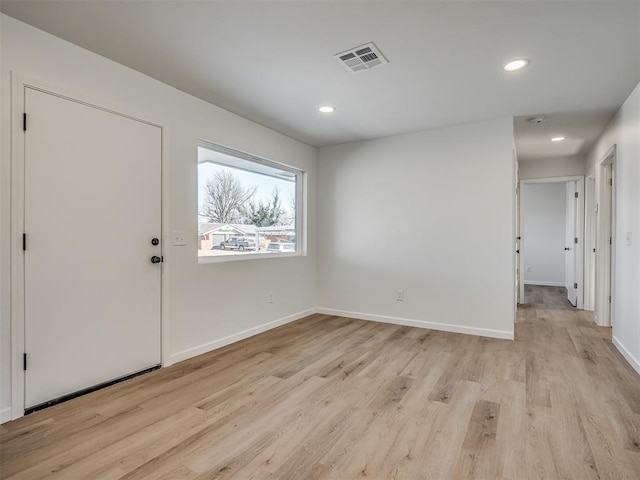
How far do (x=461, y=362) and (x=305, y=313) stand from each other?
2310 millimetres

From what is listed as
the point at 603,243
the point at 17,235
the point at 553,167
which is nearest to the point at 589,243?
the point at 603,243

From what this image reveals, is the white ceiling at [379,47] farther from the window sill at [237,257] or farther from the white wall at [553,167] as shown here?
the white wall at [553,167]

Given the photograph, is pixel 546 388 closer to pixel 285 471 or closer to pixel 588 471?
pixel 588 471

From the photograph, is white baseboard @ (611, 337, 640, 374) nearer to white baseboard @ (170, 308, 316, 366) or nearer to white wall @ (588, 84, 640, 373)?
white wall @ (588, 84, 640, 373)

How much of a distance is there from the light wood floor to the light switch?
1071 mm

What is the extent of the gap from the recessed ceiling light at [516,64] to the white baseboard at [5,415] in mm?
4067

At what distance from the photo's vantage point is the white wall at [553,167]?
559cm

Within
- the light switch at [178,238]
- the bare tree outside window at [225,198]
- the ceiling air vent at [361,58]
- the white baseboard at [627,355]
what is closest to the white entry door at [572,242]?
the white baseboard at [627,355]

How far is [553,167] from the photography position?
573 cm

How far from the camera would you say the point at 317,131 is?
167 inches

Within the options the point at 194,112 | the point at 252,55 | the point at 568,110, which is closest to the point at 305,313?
the point at 194,112

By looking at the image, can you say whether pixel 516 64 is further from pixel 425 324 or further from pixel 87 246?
pixel 87 246

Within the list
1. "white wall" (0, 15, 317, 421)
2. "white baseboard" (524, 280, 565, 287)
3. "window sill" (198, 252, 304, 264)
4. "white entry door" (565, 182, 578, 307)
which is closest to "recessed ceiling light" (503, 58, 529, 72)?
"white wall" (0, 15, 317, 421)

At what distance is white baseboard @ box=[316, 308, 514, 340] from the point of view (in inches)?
150
